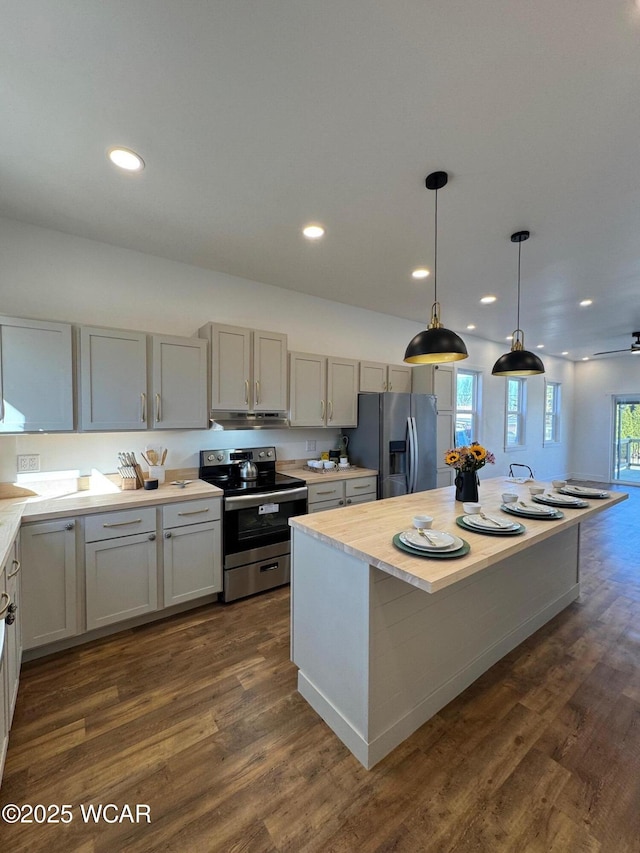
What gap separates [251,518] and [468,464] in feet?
5.78

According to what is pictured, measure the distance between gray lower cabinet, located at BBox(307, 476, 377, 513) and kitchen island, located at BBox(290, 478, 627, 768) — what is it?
107cm

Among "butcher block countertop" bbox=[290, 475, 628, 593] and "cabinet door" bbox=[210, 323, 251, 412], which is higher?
"cabinet door" bbox=[210, 323, 251, 412]

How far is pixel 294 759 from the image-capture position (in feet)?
4.90

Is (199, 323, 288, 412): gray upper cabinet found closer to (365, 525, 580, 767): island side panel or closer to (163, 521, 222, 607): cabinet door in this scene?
(163, 521, 222, 607): cabinet door

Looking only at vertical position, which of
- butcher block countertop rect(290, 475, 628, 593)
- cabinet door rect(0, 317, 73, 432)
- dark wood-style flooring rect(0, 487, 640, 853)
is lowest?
dark wood-style flooring rect(0, 487, 640, 853)

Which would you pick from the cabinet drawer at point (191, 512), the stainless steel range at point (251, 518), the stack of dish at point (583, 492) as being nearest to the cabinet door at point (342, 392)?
the stainless steel range at point (251, 518)

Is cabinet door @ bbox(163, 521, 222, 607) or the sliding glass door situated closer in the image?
cabinet door @ bbox(163, 521, 222, 607)

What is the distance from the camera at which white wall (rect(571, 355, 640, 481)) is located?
749cm

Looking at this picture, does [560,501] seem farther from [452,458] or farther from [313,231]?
[313,231]

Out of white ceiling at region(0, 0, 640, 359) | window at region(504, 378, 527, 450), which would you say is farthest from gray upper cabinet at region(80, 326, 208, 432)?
window at region(504, 378, 527, 450)

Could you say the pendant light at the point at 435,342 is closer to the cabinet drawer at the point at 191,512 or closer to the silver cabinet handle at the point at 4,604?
the cabinet drawer at the point at 191,512

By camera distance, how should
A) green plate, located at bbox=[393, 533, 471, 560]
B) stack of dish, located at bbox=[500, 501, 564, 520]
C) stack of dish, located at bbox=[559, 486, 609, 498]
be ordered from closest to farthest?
green plate, located at bbox=[393, 533, 471, 560] < stack of dish, located at bbox=[500, 501, 564, 520] < stack of dish, located at bbox=[559, 486, 609, 498]

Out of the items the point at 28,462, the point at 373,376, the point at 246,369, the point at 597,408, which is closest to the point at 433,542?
the point at 246,369

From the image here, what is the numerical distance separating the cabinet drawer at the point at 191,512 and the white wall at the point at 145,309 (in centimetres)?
67
